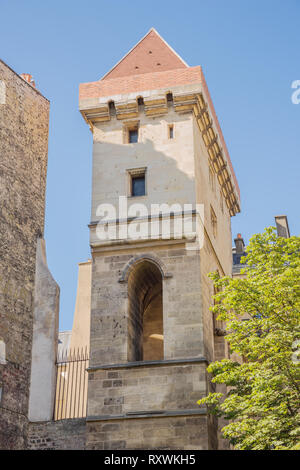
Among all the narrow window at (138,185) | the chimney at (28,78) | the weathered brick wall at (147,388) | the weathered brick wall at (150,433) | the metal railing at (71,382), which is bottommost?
the weathered brick wall at (150,433)

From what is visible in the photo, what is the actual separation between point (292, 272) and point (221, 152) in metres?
10.5

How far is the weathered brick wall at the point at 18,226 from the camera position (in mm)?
24500

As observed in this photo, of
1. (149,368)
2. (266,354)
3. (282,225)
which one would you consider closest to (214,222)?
(149,368)

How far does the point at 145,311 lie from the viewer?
2716 cm

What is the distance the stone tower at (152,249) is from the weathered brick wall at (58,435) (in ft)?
3.02

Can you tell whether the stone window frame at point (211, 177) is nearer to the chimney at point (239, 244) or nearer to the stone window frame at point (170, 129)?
the stone window frame at point (170, 129)

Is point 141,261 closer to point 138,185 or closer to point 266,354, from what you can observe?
point 138,185

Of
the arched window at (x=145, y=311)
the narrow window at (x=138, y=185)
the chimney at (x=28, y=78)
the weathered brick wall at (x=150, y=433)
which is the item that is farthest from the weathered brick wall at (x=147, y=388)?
the chimney at (x=28, y=78)

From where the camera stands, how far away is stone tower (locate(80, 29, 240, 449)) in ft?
71.4

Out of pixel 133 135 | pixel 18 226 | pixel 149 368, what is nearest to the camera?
pixel 149 368

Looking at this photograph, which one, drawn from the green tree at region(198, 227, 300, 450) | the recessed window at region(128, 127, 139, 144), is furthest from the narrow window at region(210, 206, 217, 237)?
the green tree at region(198, 227, 300, 450)

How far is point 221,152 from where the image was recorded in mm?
28719

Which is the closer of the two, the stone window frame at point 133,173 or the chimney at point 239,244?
the stone window frame at point 133,173

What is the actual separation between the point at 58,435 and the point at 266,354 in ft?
23.4
